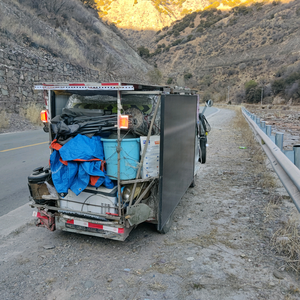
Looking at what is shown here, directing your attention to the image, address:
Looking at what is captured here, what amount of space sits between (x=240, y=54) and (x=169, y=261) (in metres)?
75.7

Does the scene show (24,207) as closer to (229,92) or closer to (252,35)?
(229,92)

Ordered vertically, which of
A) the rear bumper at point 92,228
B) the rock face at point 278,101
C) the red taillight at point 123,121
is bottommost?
the rear bumper at point 92,228

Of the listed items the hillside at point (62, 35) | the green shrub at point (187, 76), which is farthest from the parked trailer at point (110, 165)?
the green shrub at point (187, 76)

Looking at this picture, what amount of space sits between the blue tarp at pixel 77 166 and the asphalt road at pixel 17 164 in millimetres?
1939

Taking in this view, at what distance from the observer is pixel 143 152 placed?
368 centimetres

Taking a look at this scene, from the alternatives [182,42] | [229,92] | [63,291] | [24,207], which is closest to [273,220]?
[63,291]

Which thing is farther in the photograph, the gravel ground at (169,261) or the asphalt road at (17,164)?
the asphalt road at (17,164)

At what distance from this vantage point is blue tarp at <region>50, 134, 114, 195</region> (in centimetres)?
349

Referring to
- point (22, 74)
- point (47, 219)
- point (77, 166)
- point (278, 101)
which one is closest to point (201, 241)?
point (77, 166)

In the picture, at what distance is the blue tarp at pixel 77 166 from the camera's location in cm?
349

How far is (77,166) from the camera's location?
11.7ft

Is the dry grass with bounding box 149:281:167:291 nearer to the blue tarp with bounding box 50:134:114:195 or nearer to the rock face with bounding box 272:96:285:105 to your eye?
the blue tarp with bounding box 50:134:114:195

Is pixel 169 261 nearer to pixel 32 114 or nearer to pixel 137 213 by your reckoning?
pixel 137 213

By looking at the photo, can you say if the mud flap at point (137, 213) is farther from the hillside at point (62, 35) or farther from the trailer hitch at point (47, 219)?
the hillside at point (62, 35)
